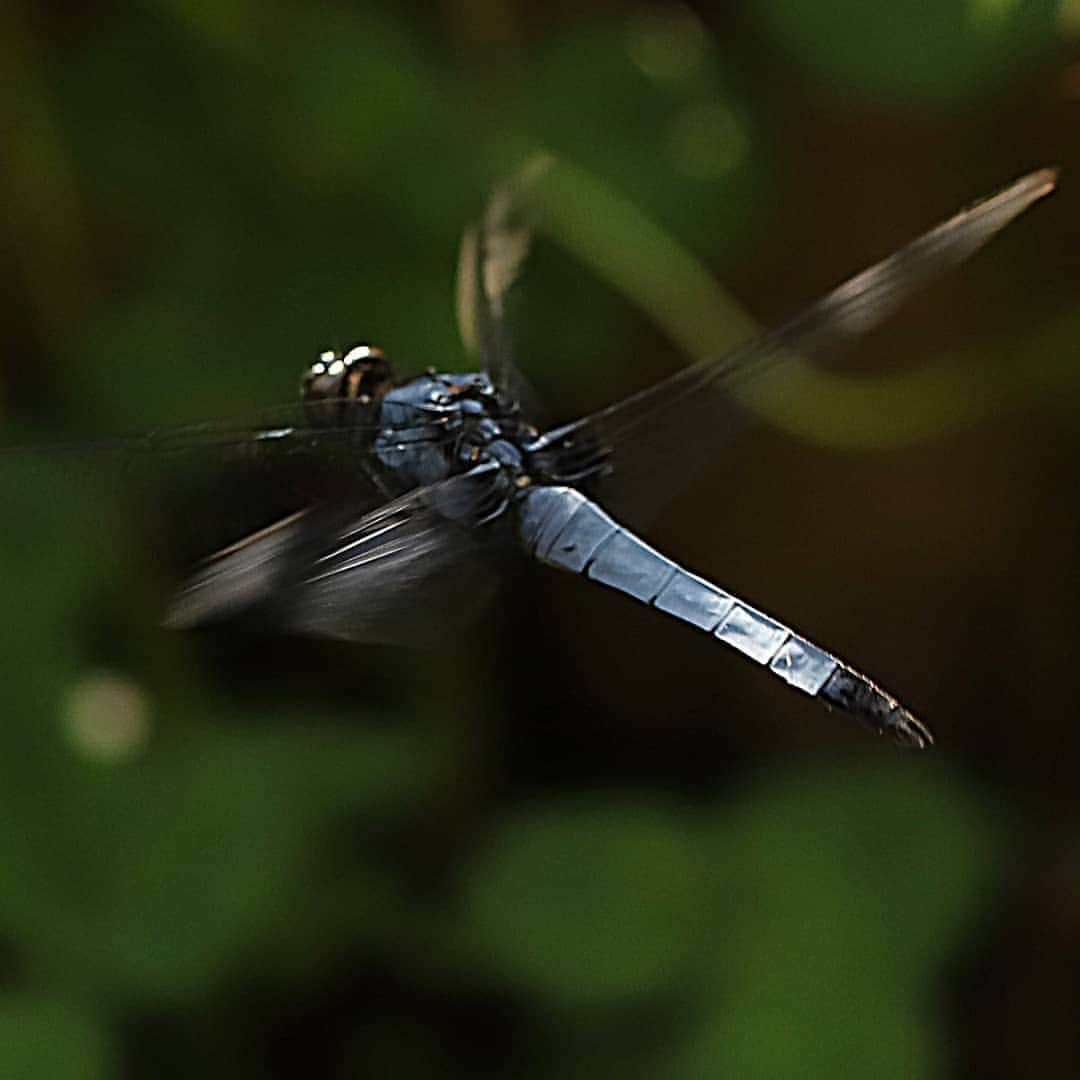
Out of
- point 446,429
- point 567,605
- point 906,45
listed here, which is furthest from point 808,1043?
point 906,45

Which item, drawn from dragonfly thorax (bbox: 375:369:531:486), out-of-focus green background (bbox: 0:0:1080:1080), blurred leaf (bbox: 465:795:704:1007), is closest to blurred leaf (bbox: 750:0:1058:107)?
out-of-focus green background (bbox: 0:0:1080:1080)

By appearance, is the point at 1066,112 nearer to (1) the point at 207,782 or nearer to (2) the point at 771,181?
(2) the point at 771,181

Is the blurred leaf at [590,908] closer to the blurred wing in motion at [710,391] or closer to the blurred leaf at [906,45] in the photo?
the blurred wing in motion at [710,391]

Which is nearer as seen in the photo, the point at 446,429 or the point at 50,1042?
the point at 446,429

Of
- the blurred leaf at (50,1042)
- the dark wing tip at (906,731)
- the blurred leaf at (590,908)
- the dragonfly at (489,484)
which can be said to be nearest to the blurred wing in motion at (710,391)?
the dragonfly at (489,484)

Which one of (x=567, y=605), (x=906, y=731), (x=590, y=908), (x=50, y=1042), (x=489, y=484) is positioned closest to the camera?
(x=906, y=731)

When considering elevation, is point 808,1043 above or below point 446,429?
below

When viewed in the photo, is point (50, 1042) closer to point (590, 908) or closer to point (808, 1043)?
point (590, 908)

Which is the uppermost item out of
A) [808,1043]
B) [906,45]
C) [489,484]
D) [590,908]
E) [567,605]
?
[906,45]
